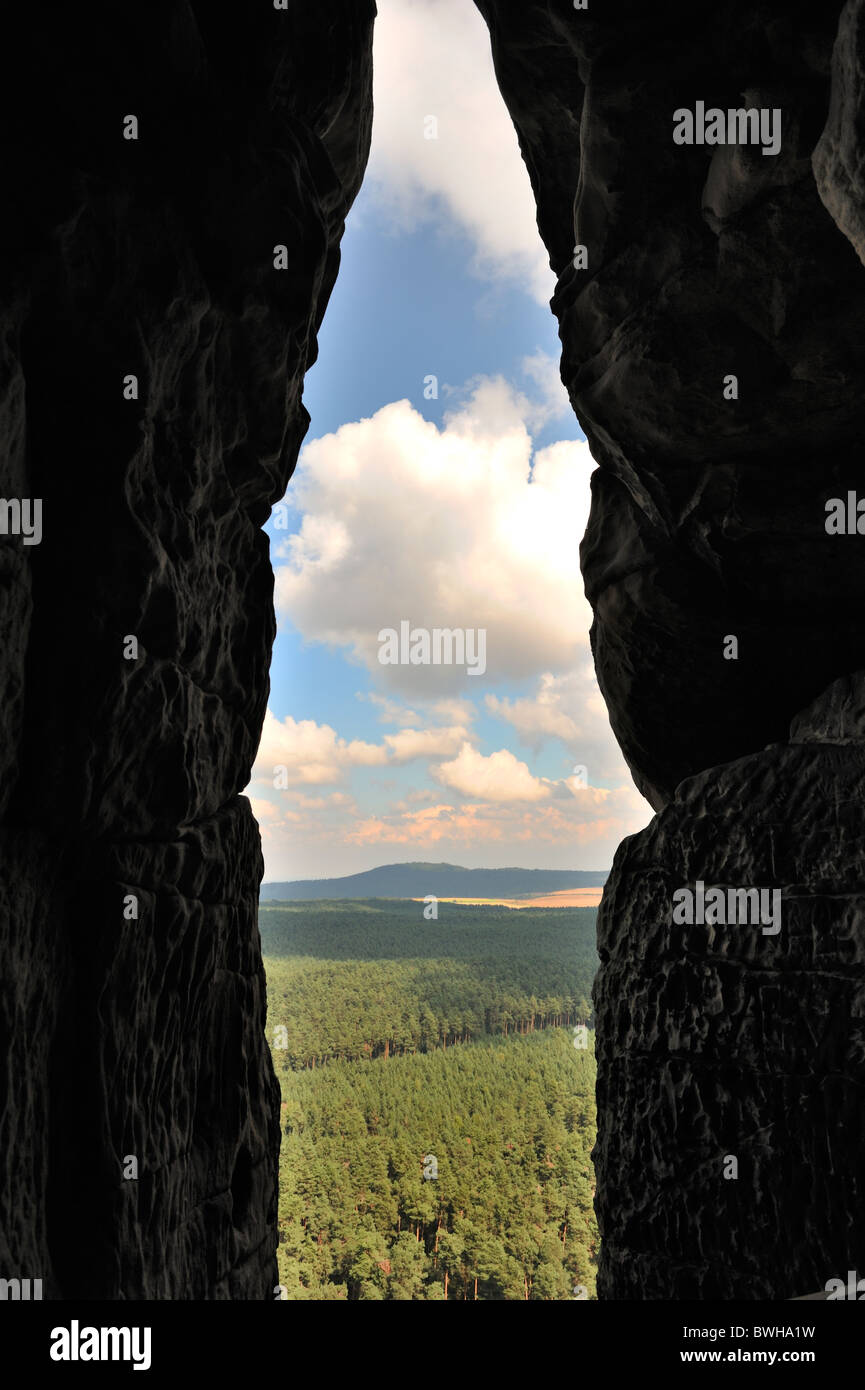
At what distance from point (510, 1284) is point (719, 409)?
6198 cm

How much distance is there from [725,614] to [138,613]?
17.9 feet

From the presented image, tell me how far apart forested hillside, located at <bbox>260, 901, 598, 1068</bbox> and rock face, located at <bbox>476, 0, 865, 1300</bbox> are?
62084 millimetres

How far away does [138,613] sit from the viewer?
633 centimetres

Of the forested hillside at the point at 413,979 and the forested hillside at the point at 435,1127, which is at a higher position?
the forested hillside at the point at 413,979

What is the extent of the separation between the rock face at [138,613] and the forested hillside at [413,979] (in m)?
63.5

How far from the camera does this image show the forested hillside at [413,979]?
275 ft

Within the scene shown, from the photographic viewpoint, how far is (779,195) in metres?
7.46
